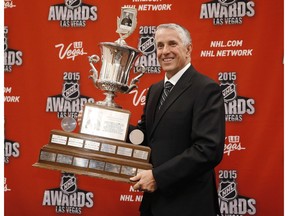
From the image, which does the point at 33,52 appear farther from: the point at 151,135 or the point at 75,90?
the point at 151,135

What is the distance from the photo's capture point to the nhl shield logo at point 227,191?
237 cm

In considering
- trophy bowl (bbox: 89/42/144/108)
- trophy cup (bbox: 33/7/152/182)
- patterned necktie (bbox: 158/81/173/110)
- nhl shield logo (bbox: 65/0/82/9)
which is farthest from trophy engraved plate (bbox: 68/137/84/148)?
nhl shield logo (bbox: 65/0/82/9)

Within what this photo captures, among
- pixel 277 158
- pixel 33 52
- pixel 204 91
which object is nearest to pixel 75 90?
pixel 33 52

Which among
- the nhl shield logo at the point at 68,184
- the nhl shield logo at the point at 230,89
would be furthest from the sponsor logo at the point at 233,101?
the nhl shield logo at the point at 68,184

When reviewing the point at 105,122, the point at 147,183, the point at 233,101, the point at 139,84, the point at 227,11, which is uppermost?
the point at 227,11

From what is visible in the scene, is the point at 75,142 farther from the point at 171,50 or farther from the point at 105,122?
the point at 171,50

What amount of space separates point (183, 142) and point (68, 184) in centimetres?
132

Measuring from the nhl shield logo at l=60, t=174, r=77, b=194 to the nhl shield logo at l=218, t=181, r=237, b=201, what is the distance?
1.01 meters

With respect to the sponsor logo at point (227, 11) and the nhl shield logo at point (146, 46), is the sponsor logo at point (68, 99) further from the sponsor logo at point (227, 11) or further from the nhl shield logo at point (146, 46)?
Answer: the sponsor logo at point (227, 11)

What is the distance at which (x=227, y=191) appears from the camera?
2379mm

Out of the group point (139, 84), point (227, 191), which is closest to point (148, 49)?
point (139, 84)

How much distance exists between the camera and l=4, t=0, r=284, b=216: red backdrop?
2.34m

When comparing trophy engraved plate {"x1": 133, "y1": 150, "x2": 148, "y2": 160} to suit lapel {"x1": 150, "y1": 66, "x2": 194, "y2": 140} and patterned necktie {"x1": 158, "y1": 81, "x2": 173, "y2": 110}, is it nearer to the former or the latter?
suit lapel {"x1": 150, "y1": 66, "x2": 194, "y2": 140}

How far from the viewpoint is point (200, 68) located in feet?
7.84
